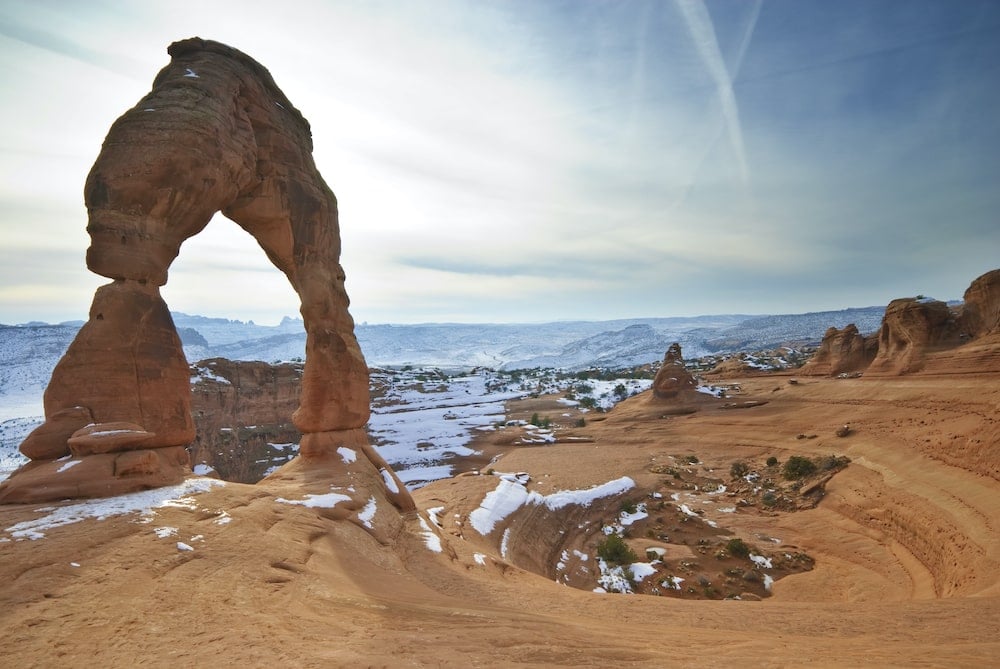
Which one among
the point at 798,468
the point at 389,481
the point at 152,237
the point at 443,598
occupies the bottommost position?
the point at 798,468

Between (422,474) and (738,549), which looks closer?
(738,549)

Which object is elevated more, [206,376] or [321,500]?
[206,376]

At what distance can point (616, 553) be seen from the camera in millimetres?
17469

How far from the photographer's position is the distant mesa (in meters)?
27.0

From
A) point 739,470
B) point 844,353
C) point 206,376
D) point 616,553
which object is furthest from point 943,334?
point 206,376

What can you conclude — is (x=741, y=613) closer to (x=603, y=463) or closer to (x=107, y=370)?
(x=107, y=370)

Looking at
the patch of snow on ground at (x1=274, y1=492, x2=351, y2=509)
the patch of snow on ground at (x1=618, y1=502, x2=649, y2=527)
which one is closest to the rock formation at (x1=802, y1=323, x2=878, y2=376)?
the patch of snow on ground at (x1=618, y1=502, x2=649, y2=527)

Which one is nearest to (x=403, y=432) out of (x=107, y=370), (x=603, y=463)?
(x=603, y=463)

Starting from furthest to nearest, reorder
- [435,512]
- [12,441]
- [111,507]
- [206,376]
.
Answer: [12,441]
[206,376]
[435,512]
[111,507]

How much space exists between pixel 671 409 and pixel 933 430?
23.3 metres

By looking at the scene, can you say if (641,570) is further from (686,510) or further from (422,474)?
(422,474)

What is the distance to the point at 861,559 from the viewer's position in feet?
53.8

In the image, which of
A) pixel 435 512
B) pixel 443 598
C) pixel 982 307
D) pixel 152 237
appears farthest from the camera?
A: pixel 982 307

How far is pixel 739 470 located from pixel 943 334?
1860cm
